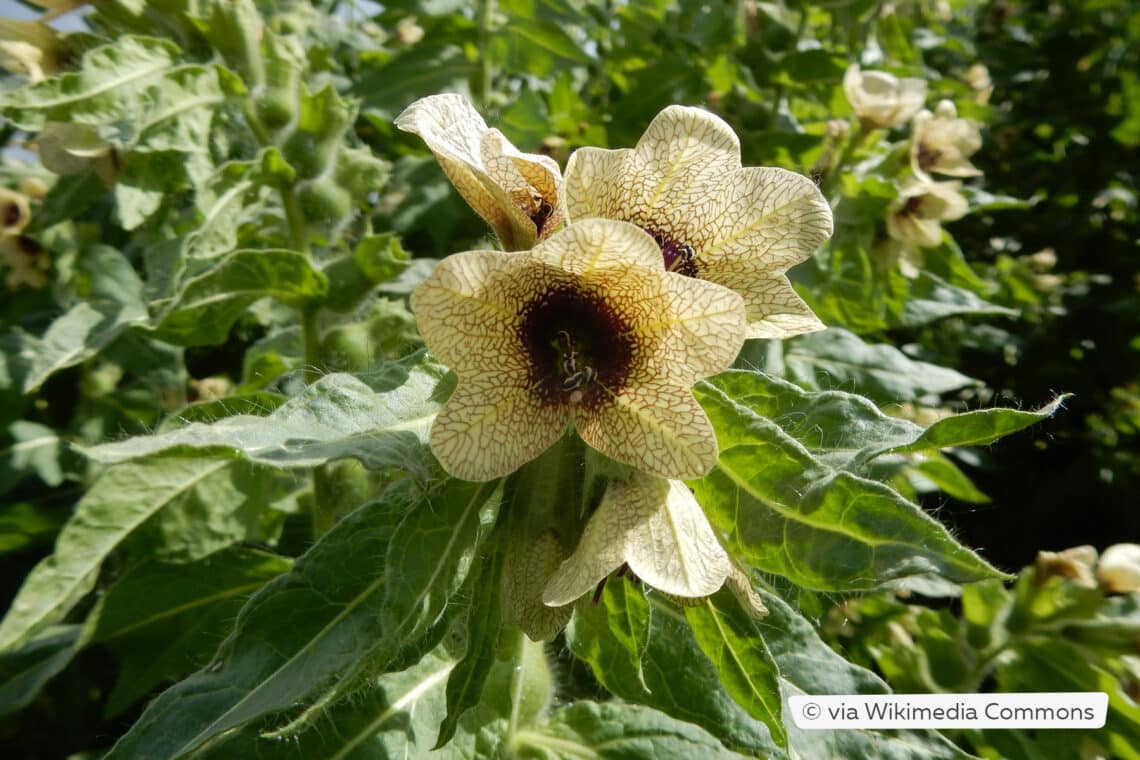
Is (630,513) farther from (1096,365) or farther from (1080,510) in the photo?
(1096,365)

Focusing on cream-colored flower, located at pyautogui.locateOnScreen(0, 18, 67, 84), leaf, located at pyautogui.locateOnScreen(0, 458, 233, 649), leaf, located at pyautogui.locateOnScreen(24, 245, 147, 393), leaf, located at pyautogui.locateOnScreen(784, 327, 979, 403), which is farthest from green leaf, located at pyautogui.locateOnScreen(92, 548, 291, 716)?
leaf, located at pyautogui.locateOnScreen(784, 327, 979, 403)

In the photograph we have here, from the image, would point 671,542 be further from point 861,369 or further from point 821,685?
point 861,369

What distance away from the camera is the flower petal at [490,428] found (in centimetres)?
91

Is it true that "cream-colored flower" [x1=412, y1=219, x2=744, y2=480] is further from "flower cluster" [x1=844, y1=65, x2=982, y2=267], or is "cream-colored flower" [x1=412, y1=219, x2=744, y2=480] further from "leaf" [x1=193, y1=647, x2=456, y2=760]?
"flower cluster" [x1=844, y1=65, x2=982, y2=267]

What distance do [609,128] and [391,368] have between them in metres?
1.64

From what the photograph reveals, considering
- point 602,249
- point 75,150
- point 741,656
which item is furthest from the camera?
point 75,150

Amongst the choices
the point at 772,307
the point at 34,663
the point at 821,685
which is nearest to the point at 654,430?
the point at 772,307

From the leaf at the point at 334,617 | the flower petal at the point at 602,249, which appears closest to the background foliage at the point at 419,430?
the leaf at the point at 334,617

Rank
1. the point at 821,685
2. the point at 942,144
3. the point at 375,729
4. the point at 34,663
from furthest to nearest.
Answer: the point at 942,144 → the point at 34,663 → the point at 375,729 → the point at 821,685

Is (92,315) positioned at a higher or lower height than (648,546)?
lower

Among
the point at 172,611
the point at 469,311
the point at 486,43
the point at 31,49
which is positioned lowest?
the point at 172,611

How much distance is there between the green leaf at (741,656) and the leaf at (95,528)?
2.65 feet

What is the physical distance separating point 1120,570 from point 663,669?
1.18 metres

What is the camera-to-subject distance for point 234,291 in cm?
169
